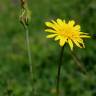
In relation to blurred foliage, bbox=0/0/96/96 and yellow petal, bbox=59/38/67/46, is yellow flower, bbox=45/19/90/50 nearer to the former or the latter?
yellow petal, bbox=59/38/67/46

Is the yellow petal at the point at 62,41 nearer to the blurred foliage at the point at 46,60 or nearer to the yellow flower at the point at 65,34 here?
the yellow flower at the point at 65,34

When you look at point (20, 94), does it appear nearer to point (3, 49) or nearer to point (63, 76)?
point (63, 76)

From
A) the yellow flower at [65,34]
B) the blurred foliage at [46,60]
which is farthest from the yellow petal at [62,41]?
the blurred foliage at [46,60]

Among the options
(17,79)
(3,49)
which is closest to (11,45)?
(3,49)

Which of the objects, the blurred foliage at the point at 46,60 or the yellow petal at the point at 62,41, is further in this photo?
the blurred foliage at the point at 46,60

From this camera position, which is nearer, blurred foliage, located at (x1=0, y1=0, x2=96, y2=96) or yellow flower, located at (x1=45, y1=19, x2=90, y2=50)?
yellow flower, located at (x1=45, y1=19, x2=90, y2=50)

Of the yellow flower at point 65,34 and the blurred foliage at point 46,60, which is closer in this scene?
the yellow flower at point 65,34

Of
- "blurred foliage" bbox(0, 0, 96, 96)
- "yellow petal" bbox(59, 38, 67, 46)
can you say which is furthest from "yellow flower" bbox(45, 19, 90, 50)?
"blurred foliage" bbox(0, 0, 96, 96)

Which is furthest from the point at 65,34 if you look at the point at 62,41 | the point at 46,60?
the point at 46,60
